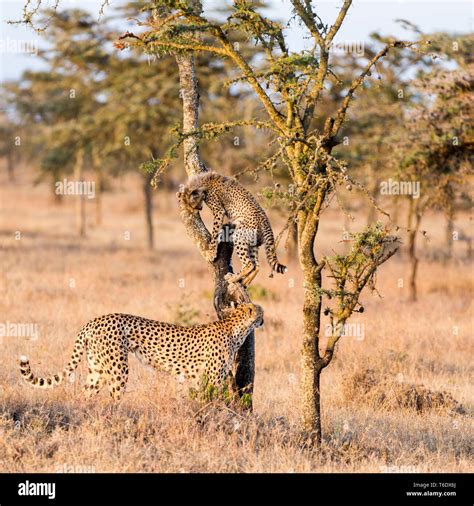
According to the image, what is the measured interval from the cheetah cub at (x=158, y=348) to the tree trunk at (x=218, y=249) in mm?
413

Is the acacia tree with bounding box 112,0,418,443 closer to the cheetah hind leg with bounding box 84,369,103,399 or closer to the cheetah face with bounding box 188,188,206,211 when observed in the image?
the cheetah face with bounding box 188,188,206,211

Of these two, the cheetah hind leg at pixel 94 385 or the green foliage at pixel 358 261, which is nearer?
the green foliage at pixel 358 261

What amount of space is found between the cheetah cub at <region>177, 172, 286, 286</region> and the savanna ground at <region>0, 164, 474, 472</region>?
1.36m

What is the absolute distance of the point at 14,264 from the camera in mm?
18781

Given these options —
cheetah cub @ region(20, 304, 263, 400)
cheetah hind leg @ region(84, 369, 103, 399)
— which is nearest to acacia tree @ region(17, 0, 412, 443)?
cheetah cub @ region(20, 304, 263, 400)

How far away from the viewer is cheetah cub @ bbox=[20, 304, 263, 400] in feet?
25.5

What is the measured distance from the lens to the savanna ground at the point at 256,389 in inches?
264

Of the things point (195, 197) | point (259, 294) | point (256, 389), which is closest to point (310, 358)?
point (195, 197)

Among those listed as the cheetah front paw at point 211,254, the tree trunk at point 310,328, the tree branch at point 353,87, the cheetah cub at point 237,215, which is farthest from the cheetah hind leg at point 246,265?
the tree branch at point 353,87

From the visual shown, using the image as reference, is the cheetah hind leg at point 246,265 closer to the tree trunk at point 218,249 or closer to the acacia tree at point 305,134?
the tree trunk at point 218,249
